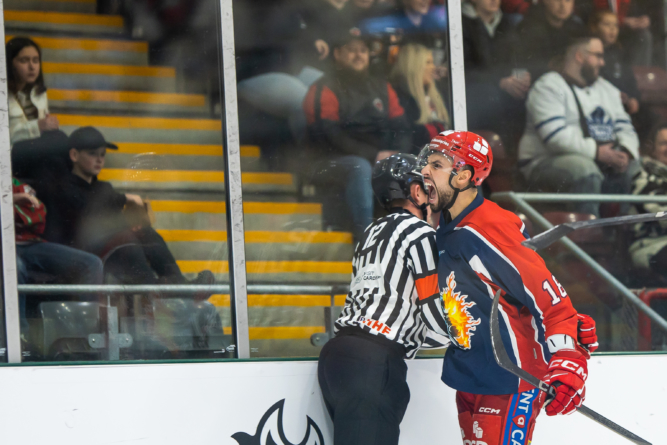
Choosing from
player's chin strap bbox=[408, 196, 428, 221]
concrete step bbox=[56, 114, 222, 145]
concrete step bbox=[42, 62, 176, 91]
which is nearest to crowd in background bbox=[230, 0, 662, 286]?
concrete step bbox=[56, 114, 222, 145]

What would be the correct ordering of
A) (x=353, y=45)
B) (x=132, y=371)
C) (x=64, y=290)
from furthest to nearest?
1. (x=353, y=45)
2. (x=64, y=290)
3. (x=132, y=371)

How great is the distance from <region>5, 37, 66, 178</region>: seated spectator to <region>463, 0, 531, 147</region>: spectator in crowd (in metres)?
1.64

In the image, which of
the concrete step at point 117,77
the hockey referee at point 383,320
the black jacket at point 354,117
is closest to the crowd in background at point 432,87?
the black jacket at point 354,117

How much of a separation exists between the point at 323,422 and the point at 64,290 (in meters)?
1.03

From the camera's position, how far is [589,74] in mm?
3207

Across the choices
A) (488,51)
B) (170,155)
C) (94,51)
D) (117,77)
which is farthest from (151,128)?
(488,51)

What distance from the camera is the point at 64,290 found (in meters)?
2.44

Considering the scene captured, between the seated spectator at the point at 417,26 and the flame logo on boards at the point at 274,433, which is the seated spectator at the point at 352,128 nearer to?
the seated spectator at the point at 417,26

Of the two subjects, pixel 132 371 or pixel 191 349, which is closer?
pixel 132 371

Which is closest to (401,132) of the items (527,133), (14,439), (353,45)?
(353,45)

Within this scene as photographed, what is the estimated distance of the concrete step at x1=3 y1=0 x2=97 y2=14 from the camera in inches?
98.3

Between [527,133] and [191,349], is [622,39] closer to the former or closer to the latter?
[527,133]

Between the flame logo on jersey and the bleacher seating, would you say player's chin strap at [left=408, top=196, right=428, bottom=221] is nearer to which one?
the flame logo on jersey

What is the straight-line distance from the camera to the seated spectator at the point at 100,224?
2.49m
